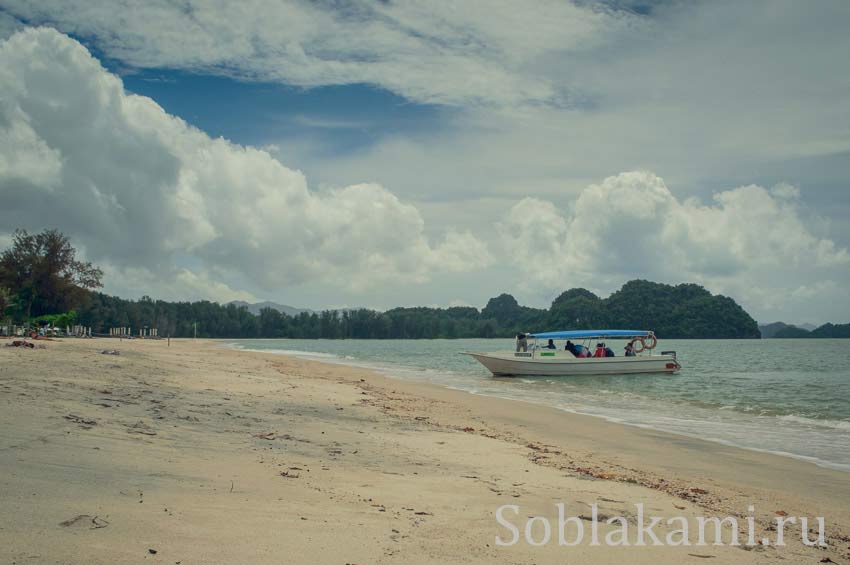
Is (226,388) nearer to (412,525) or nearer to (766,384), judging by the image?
(412,525)

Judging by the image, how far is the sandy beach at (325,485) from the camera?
418 centimetres

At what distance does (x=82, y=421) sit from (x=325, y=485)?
3442mm

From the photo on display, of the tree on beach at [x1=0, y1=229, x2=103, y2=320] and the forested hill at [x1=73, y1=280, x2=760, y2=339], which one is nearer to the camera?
the tree on beach at [x1=0, y1=229, x2=103, y2=320]

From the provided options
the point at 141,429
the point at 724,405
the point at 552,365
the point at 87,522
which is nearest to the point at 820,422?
the point at 724,405

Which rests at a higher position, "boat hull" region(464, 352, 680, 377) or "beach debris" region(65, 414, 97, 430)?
"beach debris" region(65, 414, 97, 430)

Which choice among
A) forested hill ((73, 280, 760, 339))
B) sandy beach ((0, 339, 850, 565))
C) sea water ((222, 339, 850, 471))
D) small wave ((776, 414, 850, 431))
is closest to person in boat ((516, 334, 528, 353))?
sea water ((222, 339, 850, 471))

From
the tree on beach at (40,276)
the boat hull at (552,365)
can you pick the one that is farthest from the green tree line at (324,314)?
the boat hull at (552,365)

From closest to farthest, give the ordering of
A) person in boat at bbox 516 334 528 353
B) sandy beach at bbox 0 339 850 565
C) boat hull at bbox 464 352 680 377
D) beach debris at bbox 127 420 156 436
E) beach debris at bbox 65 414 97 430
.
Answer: sandy beach at bbox 0 339 850 565 → beach debris at bbox 65 414 97 430 → beach debris at bbox 127 420 156 436 → boat hull at bbox 464 352 680 377 → person in boat at bbox 516 334 528 353

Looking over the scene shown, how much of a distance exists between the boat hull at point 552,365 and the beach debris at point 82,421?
2785 centimetres

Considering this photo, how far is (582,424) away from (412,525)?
1106 centimetres

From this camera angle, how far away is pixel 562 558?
4.62 meters

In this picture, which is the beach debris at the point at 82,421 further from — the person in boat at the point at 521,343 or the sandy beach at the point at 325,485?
the person in boat at the point at 521,343

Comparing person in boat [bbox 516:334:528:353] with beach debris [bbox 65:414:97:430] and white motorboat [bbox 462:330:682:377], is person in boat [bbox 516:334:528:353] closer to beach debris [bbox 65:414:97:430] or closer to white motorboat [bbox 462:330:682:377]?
white motorboat [bbox 462:330:682:377]

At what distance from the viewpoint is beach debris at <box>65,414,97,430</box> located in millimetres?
7120
